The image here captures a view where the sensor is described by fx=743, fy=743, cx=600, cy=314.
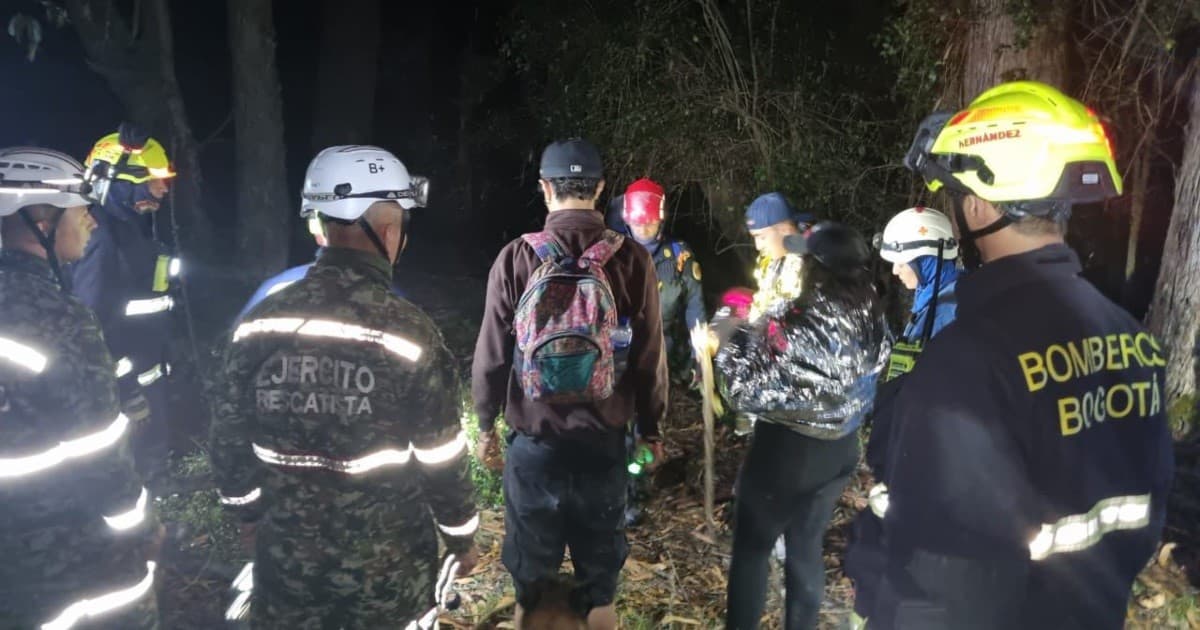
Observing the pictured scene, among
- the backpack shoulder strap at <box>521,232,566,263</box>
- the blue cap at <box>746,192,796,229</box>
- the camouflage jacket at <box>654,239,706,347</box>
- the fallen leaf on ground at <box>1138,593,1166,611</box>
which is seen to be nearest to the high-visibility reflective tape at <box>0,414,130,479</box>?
the backpack shoulder strap at <box>521,232,566,263</box>

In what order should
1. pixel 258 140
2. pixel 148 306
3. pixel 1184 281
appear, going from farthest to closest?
pixel 258 140
pixel 1184 281
pixel 148 306

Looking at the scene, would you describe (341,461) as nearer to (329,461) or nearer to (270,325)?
(329,461)

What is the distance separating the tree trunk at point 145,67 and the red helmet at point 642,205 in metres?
4.88

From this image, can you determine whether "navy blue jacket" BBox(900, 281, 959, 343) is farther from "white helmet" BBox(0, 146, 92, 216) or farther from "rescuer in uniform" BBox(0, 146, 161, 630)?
"white helmet" BBox(0, 146, 92, 216)

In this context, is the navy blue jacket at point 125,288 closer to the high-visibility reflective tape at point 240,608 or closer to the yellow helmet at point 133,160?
the yellow helmet at point 133,160

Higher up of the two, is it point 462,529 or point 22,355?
point 22,355

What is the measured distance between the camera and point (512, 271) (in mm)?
3379

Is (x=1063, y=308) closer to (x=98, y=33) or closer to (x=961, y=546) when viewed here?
(x=961, y=546)

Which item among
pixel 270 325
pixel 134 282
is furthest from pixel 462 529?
pixel 134 282

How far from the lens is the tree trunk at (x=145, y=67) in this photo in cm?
712

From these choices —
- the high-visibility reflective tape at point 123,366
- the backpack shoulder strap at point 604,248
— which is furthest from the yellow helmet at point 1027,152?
the high-visibility reflective tape at point 123,366

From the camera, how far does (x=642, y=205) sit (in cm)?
568

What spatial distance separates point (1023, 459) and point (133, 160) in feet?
19.8

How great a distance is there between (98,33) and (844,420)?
7.67 meters
